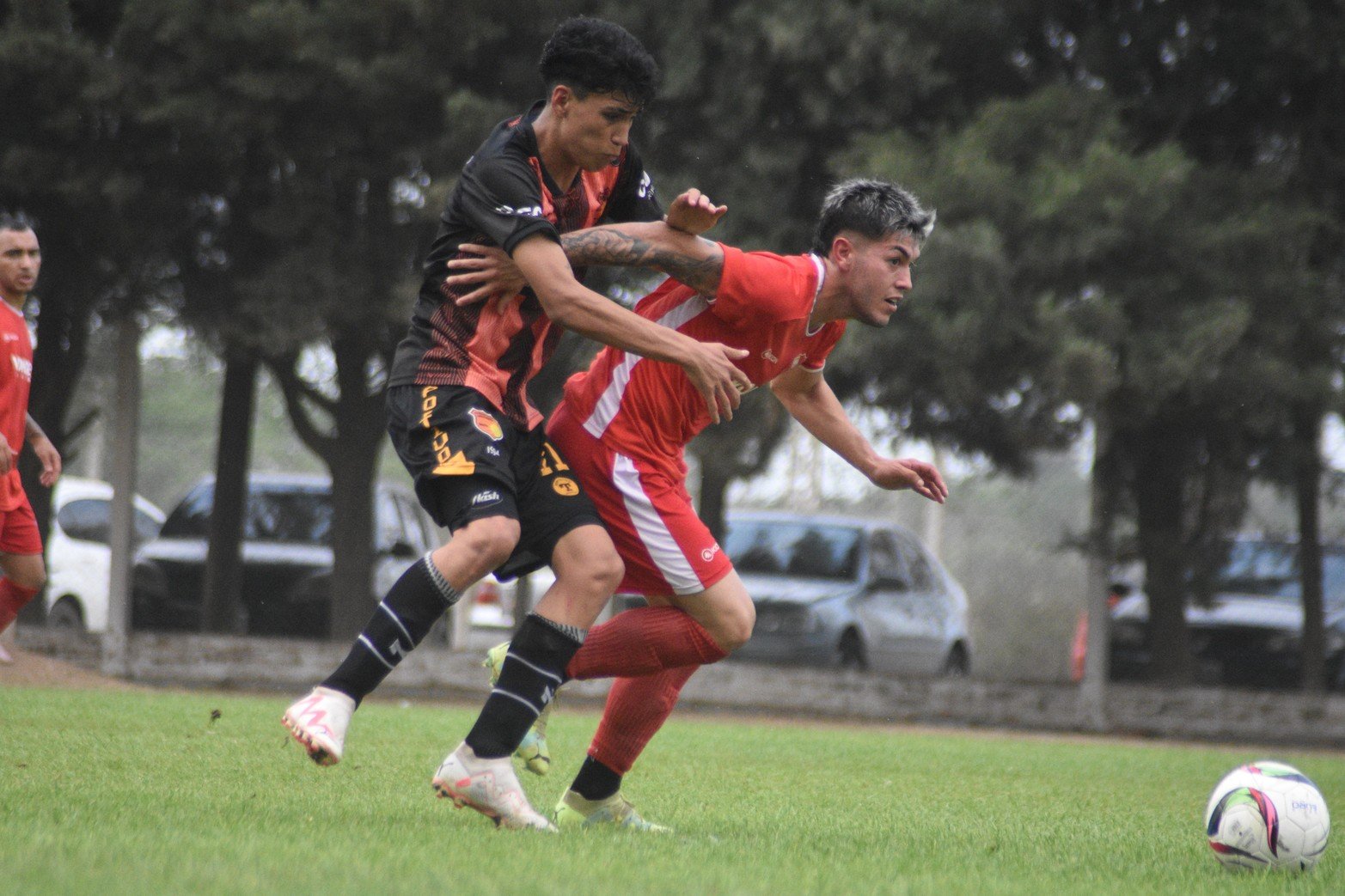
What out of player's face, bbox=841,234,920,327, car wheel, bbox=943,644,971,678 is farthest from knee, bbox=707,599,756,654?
car wheel, bbox=943,644,971,678

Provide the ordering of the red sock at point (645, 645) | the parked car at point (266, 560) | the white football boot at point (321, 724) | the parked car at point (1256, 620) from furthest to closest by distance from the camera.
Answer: the parked car at point (266, 560) < the parked car at point (1256, 620) < the red sock at point (645, 645) < the white football boot at point (321, 724)

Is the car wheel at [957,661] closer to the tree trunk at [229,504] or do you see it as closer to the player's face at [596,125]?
the tree trunk at [229,504]

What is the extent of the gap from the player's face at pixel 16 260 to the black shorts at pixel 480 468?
394 centimetres

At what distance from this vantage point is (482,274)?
4.43 metres

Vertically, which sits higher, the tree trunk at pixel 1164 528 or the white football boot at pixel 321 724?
the tree trunk at pixel 1164 528

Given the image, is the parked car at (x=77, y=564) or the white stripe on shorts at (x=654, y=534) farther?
the parked car at (x=77, y=564)

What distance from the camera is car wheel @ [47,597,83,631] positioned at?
1644cm

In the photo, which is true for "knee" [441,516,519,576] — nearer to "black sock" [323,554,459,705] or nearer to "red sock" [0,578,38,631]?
"black sock" [323,554,459,705]

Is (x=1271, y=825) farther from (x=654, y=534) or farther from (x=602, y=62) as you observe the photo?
(x=602, y=62)

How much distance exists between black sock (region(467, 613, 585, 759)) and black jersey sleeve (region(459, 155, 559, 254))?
3.58 feet

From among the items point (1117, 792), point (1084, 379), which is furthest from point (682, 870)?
point (1084, 379)

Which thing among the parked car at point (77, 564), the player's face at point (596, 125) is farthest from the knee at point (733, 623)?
the parked car at point (77, 564)

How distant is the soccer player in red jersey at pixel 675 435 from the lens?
186 inches

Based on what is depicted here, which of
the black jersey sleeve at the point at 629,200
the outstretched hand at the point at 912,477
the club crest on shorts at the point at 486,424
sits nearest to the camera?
the club crest on shorts at the point at 486,424
